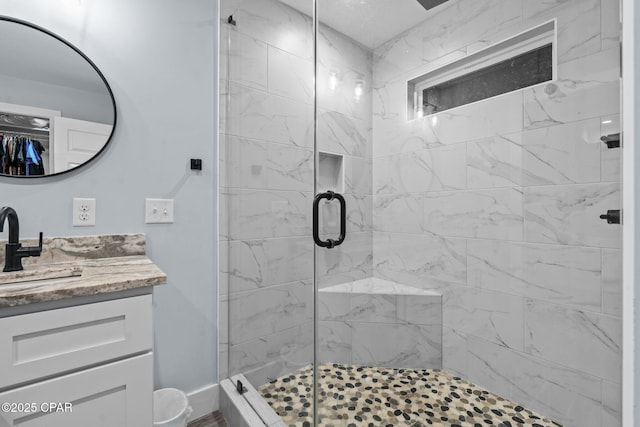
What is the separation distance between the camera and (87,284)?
34.6 inches

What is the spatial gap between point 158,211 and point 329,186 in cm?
86

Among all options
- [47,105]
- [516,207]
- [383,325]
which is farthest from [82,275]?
[516,207]

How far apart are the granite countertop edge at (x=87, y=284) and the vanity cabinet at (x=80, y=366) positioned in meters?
0.04

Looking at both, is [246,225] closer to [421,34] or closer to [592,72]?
[421,34]

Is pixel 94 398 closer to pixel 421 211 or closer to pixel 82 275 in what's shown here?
pixel 82 275

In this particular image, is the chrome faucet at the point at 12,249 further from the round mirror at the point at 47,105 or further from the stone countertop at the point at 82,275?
the round mirror at the point at 47,105

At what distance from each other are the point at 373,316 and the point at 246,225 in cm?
82

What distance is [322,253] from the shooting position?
1377 millimetres

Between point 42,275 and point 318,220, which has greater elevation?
point 318,220

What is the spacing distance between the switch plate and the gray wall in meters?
0.03

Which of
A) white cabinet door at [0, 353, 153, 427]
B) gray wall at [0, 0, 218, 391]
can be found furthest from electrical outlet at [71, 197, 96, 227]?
white cabinet door at [0, 353, 153, 427]

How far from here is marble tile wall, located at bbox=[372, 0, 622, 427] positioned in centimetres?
124

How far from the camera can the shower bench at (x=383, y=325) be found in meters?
1.48

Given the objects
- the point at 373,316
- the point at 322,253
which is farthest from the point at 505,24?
the point at 373,316
